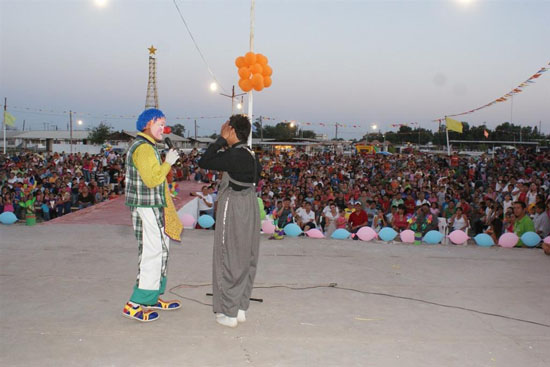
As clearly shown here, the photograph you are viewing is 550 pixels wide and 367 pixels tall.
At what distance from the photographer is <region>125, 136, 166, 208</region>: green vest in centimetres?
333

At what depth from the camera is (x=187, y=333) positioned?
123 inches

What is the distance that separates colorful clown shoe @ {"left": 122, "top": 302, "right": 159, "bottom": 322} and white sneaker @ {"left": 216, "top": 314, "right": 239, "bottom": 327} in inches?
17.7

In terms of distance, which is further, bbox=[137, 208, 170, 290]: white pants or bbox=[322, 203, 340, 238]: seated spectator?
bbox=[322, 203, 340, 238]: seated spectator

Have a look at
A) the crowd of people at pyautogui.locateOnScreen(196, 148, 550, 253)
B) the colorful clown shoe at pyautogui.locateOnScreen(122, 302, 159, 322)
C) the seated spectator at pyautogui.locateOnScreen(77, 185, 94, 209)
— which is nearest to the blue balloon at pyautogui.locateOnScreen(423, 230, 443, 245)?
the crowd of people at pyautogui.locateOnScreen(196, 148, 550, 253)

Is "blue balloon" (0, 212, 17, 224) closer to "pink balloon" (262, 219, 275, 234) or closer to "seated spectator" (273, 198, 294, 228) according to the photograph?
"pink balloon" (262, 219, 275, 234)

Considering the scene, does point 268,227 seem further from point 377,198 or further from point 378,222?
point 377,198

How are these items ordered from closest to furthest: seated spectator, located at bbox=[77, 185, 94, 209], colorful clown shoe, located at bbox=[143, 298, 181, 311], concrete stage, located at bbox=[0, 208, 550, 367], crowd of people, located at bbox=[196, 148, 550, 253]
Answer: concrete stage, located at bbox=[0, 208, 550, 367] → colorful clown shoe, located at bbox=[143, 298, 181, 311] → crowd of people, located at bbox=[196, 148, 550, 253] → seated spectator, located at bbox=[77, 185, 94, 209]

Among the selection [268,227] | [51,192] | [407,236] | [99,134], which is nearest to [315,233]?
[268,227]

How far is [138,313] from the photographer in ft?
10.8

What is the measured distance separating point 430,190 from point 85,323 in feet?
32.8

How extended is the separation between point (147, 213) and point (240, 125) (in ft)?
2.95

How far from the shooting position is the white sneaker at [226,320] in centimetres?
325

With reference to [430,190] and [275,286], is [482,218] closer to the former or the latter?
[430,190]

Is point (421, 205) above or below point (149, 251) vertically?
below
